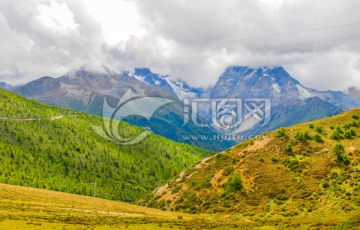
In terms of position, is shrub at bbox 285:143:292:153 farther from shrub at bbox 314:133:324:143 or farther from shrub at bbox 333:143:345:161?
shrub at bbox 333:143:345:161

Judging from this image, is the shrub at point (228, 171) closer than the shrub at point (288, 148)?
No

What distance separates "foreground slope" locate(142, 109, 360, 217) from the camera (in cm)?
9800

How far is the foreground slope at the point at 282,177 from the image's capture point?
322 feet

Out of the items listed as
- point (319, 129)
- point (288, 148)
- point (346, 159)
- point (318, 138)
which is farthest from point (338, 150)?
point (319, 129)

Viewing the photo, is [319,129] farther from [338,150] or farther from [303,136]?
[338,150]

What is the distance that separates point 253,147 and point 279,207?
37985mm

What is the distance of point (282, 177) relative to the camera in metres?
113

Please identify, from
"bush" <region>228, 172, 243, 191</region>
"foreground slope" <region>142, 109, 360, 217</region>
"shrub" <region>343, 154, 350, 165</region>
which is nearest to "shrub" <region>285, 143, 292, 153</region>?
"foreground slope" <region>142, 109, 360, 217</region>

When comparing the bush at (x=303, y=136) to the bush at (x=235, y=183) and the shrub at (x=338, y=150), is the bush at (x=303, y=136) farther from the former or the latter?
the bush at (x=235, y=183)

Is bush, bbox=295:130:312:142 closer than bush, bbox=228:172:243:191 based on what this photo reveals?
No

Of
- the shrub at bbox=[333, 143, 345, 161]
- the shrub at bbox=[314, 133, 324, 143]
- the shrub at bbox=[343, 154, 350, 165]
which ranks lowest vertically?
the shrub at bbox=[343, 154, 350, 165]

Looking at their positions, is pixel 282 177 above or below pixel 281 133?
below

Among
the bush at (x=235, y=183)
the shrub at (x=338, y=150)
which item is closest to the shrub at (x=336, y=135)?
the shrub at (x=338, y=150)

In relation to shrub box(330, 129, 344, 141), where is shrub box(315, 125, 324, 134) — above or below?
above
